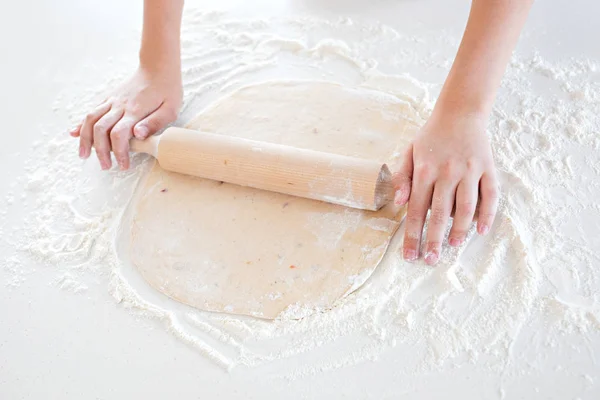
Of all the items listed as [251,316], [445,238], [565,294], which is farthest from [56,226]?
[565,294]

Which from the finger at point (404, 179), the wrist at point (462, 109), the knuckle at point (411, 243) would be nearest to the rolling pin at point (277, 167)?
the finger at point (404, 179)

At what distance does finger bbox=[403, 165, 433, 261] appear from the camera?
1.62 m

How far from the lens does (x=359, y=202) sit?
167 cm

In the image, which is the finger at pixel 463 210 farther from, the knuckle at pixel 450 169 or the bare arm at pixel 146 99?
the bare arm at pixel 146 99

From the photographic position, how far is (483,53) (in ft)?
5.61

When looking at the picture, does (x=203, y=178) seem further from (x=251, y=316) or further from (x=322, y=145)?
(x=251, y=316)

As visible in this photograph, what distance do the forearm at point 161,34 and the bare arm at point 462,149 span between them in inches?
36.2

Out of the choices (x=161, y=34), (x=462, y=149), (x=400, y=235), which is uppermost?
(x=161, y=34)

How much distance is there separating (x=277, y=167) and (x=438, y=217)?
47cm

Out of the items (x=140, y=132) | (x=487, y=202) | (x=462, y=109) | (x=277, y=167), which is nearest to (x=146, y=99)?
(x=140, y=132)

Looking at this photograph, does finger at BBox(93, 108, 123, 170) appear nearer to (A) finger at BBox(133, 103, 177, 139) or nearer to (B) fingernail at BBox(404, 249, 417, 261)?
(A) finger at BBox(133, 103, 177, 139)

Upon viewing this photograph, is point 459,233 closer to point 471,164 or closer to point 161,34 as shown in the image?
point 471,164

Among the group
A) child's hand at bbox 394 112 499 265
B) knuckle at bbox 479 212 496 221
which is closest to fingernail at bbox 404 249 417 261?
child's hand at bbox 394 112 499 265

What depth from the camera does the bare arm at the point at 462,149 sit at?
1620 millimetres
